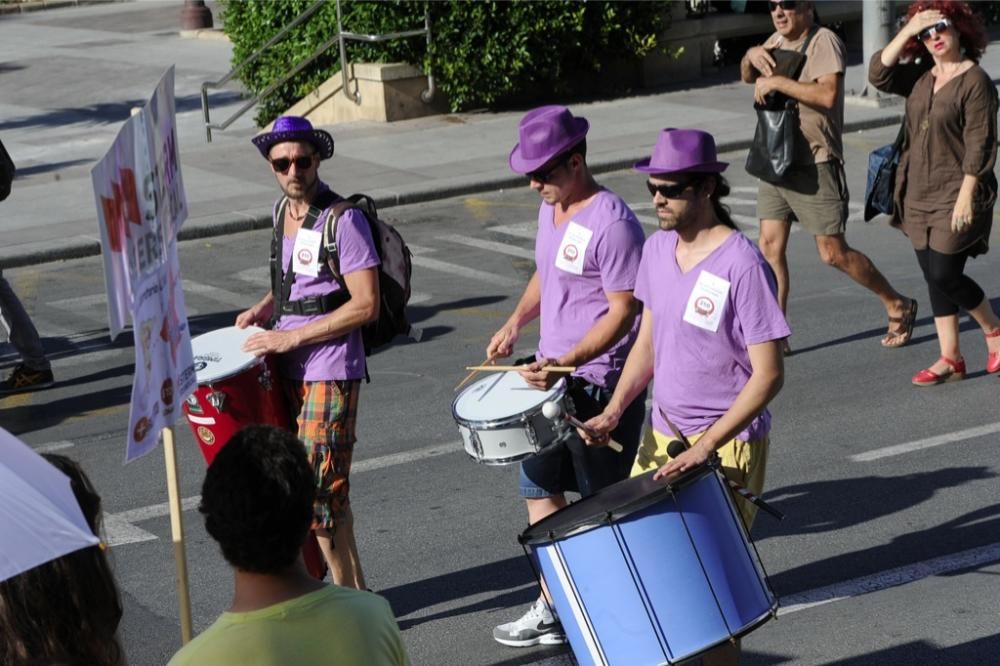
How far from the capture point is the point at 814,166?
30.5 feet

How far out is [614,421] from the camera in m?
5.41

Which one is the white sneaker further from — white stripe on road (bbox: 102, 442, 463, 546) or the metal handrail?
the metal handrail

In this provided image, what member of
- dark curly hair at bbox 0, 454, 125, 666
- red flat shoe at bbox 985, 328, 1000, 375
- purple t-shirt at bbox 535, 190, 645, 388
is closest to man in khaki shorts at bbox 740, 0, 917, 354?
red flat shoe at bbox 985, 328, 1000, 375

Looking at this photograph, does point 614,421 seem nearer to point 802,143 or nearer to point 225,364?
point 225,364

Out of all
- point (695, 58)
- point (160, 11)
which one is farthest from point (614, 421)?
point (160, 11)

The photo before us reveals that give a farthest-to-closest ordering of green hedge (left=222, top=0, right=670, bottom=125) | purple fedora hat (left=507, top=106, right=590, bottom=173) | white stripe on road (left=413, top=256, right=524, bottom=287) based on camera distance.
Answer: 1. green hedge (left=222, top=0, right=670, bottom=125)
2. white stripe on road (left=413, top=256, right=524, bottom=287)
3. purple fedora hat (left=507, top=106, right=590, bottom=173)

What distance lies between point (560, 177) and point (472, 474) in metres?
2.48

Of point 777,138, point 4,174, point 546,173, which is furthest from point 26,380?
point 546,173

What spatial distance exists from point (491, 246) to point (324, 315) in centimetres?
745

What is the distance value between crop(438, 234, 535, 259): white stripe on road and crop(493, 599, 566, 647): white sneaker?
6999 mm

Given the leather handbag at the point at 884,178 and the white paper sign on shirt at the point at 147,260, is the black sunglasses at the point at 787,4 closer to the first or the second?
the leather handbag at the point at 884,178

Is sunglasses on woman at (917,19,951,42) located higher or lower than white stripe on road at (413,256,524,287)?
higher

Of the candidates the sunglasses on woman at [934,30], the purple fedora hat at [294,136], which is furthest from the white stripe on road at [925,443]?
the purple fedora hat at [294,136]

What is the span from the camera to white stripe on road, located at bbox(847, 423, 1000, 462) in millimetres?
7801
